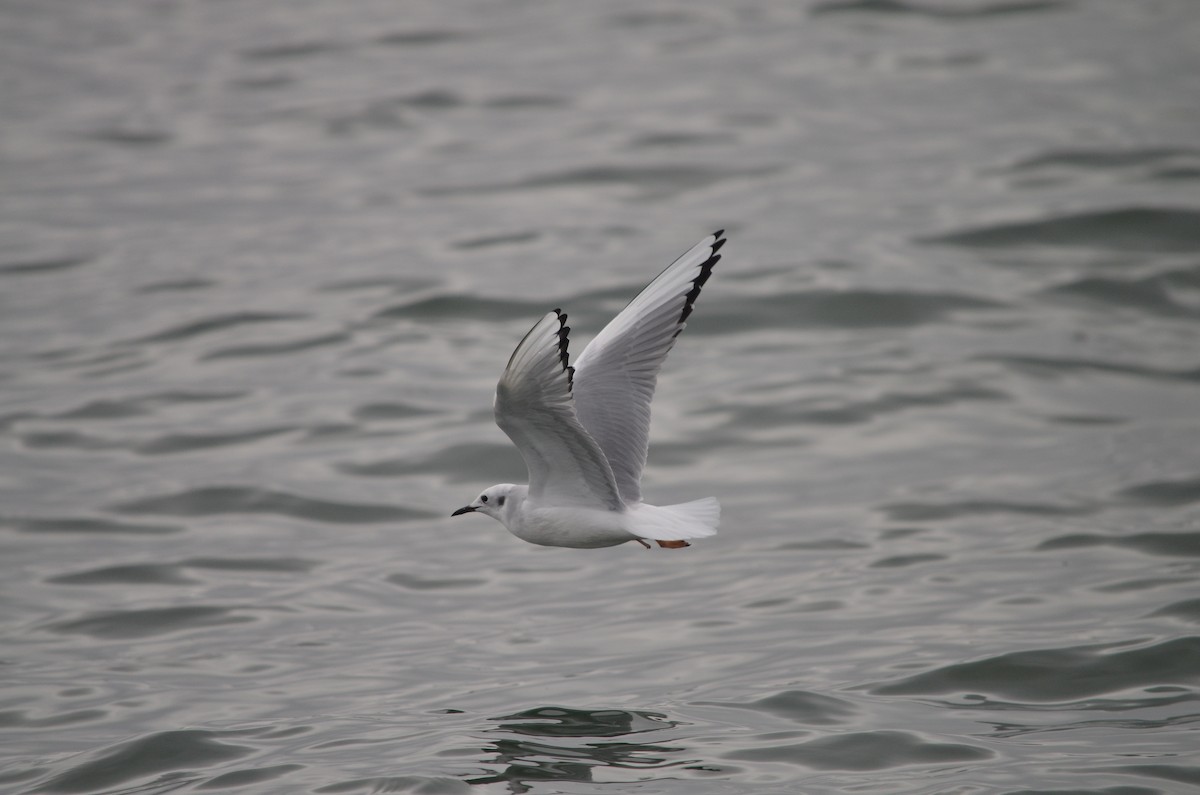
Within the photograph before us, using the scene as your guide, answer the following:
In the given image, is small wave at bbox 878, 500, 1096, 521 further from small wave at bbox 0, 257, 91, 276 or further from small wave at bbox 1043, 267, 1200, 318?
small wave at bbox 0, 257, 91, 276

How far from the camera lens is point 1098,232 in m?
15.3

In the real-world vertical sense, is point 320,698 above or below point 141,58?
below

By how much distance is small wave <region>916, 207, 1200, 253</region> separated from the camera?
1509 cm

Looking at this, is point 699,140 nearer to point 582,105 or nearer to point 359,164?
point 582,105

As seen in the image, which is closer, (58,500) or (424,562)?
(424,562)

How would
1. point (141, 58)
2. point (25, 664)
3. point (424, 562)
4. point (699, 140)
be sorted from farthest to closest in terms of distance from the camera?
point (141, 58)
point (699, 140)
point (424, 562)
point (25, 664)

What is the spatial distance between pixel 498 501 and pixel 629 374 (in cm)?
96

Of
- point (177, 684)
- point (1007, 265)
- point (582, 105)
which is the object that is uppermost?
point (582, 105)

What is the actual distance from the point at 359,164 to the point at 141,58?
4.83 m

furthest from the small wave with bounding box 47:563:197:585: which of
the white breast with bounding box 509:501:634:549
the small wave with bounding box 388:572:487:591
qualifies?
the white breast with bounding box 509:501:634:549

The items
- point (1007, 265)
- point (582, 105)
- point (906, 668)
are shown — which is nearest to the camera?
point (906, 668)

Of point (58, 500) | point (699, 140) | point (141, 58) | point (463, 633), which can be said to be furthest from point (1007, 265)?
point (141, 58)

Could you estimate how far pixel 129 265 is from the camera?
1580cm

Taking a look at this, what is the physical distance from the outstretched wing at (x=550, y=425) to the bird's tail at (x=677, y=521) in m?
0.22
